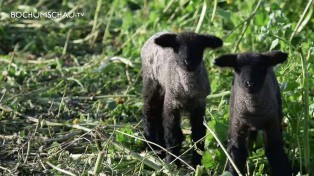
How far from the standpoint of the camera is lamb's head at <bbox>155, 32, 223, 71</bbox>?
729 centimetres

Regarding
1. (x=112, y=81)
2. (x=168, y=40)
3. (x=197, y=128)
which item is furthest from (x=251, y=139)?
(x=112, y=81)

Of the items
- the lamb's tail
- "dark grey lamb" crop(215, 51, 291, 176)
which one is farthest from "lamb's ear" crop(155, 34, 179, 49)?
the lamb's tail

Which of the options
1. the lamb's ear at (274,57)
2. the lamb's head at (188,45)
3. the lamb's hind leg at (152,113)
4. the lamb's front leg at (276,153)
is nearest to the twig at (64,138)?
the lamb's hind leg at (152,113)

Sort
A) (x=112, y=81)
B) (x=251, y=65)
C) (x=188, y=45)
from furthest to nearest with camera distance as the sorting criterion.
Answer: (x=112, y=81)
(x=188, y=45)
(x=251, y=65)

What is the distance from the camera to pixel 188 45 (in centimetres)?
732

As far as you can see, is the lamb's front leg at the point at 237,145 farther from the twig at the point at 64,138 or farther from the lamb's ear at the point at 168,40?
the twig at the point at 64,138

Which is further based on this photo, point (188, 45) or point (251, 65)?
point (188, 45)

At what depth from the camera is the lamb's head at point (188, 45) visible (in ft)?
23.9

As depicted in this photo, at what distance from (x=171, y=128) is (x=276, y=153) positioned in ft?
3.40

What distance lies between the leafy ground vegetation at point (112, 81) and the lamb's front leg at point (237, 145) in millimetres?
207

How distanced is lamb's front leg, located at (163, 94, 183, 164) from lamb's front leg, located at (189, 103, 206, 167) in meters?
0.12

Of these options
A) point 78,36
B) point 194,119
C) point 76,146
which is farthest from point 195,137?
point 78,36

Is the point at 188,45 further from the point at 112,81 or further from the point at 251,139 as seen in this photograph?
the point at 112,81

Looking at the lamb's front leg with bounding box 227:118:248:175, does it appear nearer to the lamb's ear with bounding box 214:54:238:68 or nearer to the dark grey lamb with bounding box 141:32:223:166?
the lamb's ear with bounding box 214:54:238:68
